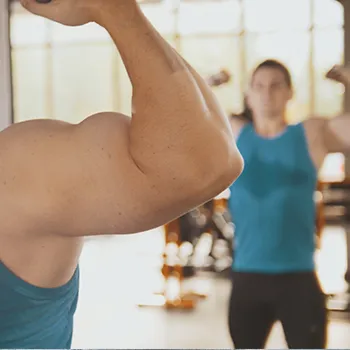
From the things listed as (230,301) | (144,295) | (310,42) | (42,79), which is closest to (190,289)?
(144,295)

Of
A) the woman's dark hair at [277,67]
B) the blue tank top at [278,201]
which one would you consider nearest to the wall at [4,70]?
the blue tank top at [278,201]

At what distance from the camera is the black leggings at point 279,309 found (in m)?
1.62

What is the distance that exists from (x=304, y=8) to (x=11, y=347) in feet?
28.9

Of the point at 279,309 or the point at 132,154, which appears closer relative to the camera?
the point at 132,154

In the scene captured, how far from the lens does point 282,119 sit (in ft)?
5.62

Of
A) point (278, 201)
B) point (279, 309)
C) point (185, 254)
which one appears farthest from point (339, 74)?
point (185, 254)

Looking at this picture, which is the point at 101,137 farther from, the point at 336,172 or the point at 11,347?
the point at 336,172

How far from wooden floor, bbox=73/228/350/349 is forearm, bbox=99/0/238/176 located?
7.84 ft

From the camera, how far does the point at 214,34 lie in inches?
355

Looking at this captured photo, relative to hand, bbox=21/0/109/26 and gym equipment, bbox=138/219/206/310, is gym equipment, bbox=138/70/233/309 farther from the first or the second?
hand, bbox=21/0/109/26

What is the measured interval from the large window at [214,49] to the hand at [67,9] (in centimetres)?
782

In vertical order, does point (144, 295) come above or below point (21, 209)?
below

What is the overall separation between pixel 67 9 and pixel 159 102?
11 centimetres

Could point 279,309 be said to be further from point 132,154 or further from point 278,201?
point 132,154
